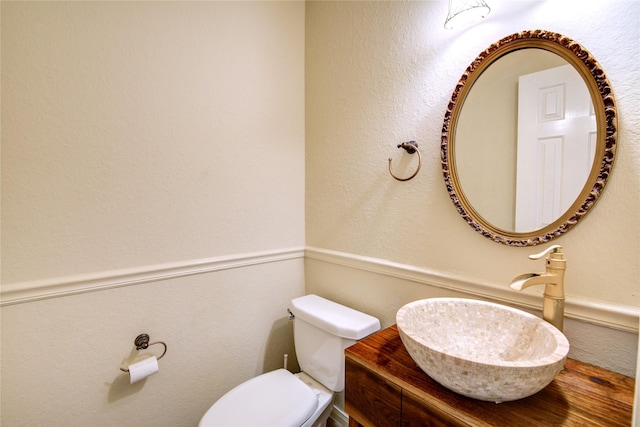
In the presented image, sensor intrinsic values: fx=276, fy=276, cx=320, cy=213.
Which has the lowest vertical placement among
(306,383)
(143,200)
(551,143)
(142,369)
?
(306,383)

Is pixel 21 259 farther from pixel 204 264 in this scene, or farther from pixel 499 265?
pixel 499 265

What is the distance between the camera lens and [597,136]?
0.75 m

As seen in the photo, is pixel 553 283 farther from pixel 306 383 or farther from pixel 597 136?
pixel 306 383

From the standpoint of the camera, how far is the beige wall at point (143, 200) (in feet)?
3.19

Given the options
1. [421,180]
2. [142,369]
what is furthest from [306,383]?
[421,180]

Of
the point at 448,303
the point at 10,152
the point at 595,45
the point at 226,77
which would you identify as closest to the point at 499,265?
the point at 448,303

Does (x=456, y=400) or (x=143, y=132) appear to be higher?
(x=143, y=132)

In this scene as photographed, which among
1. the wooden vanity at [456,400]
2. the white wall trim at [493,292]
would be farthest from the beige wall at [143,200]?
the wooden vanity at [456,400]

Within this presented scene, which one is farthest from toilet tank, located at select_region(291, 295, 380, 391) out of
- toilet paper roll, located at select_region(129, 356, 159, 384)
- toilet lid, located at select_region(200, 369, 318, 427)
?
toilet paper roll, located at select_region(129, 356, 159, 384)

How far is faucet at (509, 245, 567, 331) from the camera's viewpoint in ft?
2.45

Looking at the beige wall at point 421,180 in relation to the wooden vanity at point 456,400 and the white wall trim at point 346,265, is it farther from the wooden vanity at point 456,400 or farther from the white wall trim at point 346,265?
the wooden vanity at point 456,400

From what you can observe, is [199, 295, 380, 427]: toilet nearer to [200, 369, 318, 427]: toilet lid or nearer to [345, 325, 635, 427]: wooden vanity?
[200, 369, 318, 427]: toilet lid

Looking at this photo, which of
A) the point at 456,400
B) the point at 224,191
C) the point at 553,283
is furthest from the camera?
the point at 224,191

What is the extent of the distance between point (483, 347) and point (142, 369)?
127 centimetres
